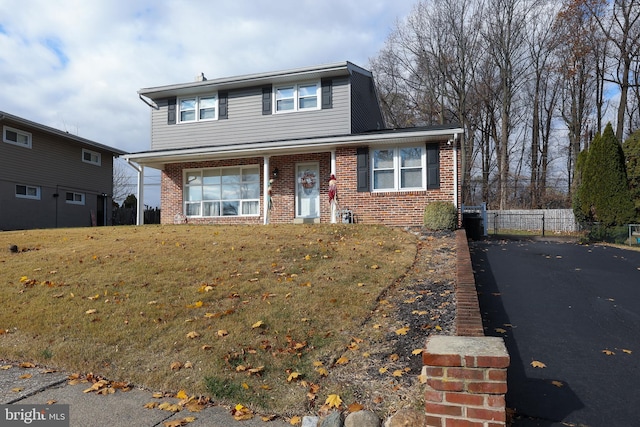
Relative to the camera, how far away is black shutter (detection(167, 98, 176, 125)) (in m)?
17.4

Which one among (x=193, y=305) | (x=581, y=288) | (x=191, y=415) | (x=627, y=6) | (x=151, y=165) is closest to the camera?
(x=191, y=415)

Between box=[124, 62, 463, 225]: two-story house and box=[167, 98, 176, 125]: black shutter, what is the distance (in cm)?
4

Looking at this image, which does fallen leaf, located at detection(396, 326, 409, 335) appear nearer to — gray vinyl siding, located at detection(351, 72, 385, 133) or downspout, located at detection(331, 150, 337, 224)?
downspout, located at detection(331, 150, 337, 224)

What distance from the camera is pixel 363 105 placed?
16.9 meters

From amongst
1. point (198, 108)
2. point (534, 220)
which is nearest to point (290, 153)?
point (198, 108)

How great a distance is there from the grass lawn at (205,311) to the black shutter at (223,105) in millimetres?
8413

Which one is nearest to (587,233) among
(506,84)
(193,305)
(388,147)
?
(388,147)

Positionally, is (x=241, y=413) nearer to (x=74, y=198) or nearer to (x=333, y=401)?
(x=333, y=401)

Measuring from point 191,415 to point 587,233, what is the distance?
53.6 feet

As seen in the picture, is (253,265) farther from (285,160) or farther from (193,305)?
(285,160)

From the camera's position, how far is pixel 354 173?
547 inches

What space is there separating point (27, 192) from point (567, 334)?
75.3 ft

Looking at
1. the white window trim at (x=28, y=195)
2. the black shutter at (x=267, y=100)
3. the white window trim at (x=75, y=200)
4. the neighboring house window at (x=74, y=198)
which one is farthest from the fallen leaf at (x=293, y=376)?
the neighboring house window at (x=74, y=198)

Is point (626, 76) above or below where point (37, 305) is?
above
